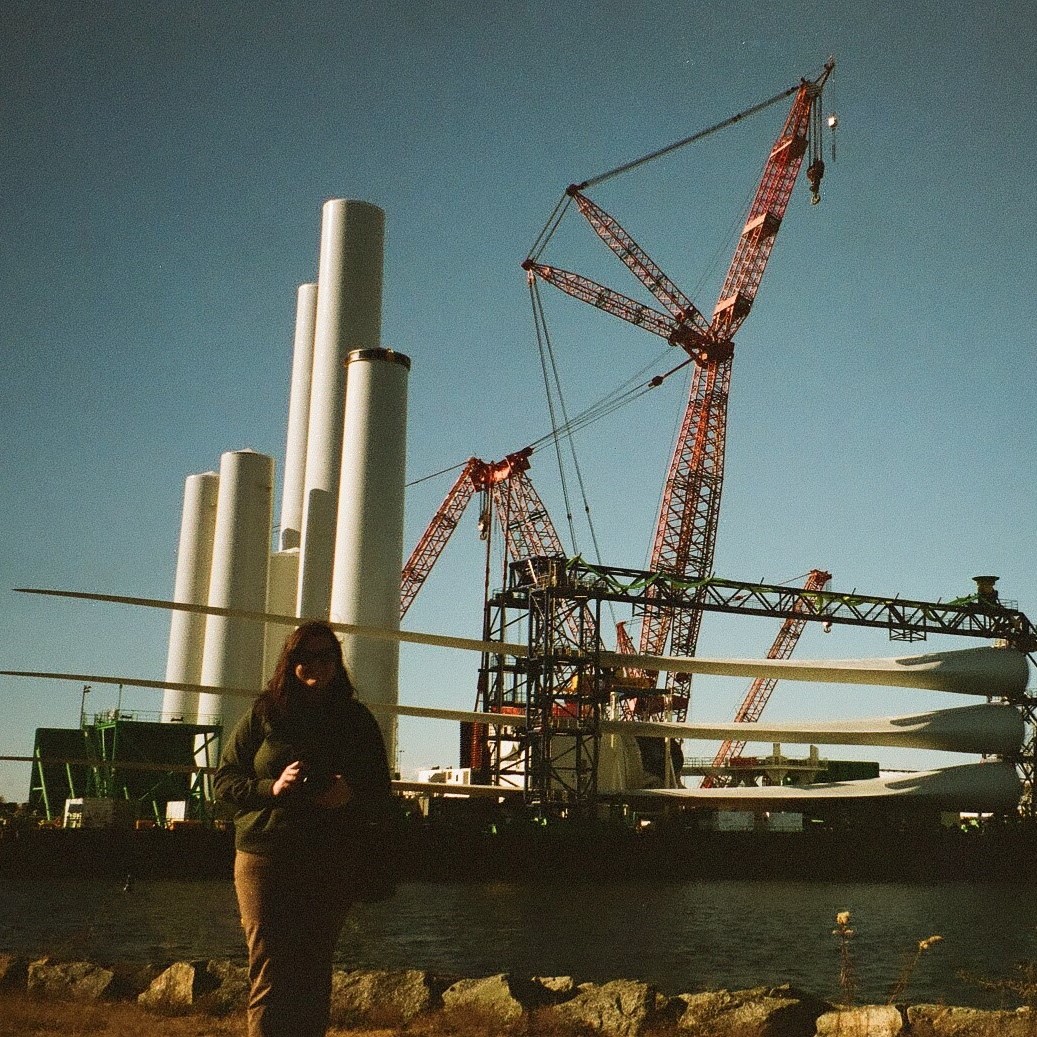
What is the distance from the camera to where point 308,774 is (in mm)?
5133

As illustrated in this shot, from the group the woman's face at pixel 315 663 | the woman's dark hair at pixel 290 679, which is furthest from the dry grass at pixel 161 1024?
the woman's face at pixel 315 663

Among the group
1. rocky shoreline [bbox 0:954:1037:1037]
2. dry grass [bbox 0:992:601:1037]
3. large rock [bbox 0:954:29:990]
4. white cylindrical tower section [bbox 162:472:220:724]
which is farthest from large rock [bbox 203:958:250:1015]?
white cylindrical tower section [bbox 162:472:220:724]

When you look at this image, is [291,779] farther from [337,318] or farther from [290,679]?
[337,318]

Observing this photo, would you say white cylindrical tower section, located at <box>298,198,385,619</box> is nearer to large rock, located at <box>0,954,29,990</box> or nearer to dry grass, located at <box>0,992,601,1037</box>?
large rock, located at <box>0,954,29,990</box>

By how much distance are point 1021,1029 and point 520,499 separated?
68.5 metres

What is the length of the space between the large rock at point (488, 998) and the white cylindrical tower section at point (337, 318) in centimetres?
3982

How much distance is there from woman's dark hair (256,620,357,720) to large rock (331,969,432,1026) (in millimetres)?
5048

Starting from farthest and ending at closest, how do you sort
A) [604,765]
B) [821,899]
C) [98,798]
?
[604,765]
[98,798]
[821,899]

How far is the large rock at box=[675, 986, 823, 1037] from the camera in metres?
9.59

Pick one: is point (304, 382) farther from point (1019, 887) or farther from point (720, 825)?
point (1019, 887)

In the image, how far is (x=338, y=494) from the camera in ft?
162

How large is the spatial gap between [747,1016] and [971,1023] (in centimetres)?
189

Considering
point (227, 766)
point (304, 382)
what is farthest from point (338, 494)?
point (227, 766)

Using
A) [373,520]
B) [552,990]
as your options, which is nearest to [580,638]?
[373,520]
